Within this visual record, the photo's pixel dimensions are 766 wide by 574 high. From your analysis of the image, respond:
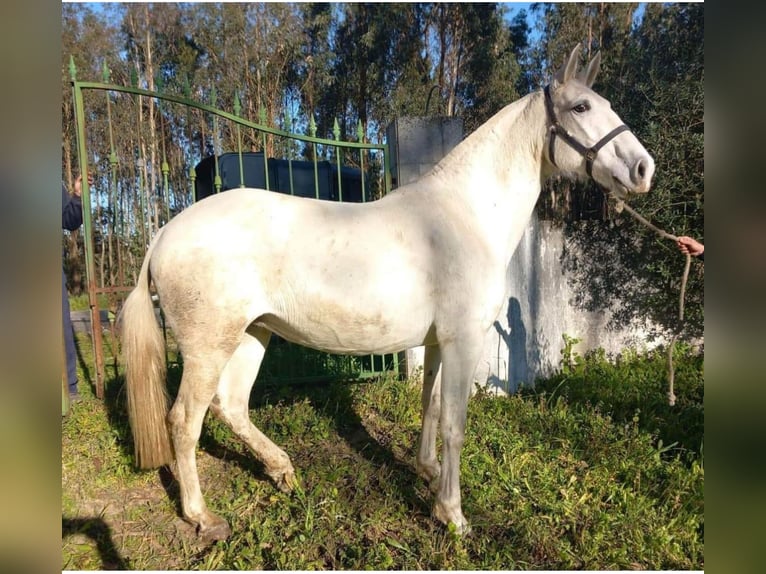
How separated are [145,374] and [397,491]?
1.60m

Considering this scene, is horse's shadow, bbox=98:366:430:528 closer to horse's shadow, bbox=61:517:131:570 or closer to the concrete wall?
horse's shadow, bbox=61:517:131:570

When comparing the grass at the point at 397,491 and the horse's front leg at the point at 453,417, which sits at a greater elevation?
the horse's front leg at the point at 453,417

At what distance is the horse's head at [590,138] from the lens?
2021mm

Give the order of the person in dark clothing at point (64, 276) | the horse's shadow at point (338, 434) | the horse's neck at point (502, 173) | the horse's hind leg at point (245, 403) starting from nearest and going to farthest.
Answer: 1. the horse's neck at point (502, 173)
2. the horse's hind leg at point (245, 403)
3. the horse's shadow at point (338, 434)
4. the person in dark clothing at point (64, 276)

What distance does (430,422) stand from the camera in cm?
266

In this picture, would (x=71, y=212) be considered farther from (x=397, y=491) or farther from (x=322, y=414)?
(x=397, y=491)

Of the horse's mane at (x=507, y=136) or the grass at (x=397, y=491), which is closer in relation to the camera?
the grass at (x=397, y=491)

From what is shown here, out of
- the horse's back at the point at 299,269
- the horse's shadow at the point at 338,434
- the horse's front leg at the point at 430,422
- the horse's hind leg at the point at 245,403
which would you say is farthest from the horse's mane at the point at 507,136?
the horse's shadow at the point at 338,434

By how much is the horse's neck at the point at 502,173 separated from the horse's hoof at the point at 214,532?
2.06 m

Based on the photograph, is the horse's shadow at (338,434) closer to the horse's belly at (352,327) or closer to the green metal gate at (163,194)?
the green metal gate at (163,194)

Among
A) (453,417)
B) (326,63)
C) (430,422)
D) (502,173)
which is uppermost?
(326,63)

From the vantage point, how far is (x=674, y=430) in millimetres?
3211

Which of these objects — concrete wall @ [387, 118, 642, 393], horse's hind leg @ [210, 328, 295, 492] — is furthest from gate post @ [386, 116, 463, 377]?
horse's hind leg @ [210, 328, 295, 492]

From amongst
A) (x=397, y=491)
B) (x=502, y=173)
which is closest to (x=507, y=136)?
(x=502, y=173)
